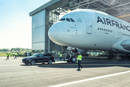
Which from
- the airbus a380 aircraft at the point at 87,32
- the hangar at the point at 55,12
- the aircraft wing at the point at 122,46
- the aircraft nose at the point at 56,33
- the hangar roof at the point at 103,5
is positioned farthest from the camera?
the hangar at the point at 55,12

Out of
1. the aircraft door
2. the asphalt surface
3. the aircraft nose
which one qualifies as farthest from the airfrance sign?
→ the asphalt surface

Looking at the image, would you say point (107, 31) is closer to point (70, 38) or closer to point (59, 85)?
point (70, 38)

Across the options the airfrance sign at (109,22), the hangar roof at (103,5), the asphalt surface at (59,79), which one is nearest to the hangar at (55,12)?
the hangar roof at (103,5)

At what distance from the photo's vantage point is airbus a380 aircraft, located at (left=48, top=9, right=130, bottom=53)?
16.6 meters

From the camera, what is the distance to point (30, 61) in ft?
57.6

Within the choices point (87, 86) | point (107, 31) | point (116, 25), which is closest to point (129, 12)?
point (116, 25)

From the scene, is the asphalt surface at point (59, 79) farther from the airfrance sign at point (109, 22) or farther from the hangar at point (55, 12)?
the hangar at point (55, 12)

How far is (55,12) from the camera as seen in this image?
51.0 meters

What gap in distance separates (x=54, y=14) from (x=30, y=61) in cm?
3694

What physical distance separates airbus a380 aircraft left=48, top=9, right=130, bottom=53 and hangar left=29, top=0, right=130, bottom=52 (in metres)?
18.2

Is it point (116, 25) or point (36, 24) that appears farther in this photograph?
point (36, 24)

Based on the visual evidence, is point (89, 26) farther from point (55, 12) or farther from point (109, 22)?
point (55, 12)

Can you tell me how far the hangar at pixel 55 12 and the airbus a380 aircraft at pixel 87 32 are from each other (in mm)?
18151

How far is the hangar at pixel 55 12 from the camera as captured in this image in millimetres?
39750
